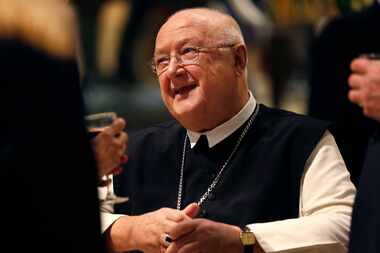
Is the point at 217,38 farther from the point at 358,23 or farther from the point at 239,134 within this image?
the point at 358,23

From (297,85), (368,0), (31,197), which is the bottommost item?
(297,85)

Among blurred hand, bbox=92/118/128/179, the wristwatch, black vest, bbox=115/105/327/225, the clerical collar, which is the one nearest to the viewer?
blurred hand, bbox=92/118/128/179

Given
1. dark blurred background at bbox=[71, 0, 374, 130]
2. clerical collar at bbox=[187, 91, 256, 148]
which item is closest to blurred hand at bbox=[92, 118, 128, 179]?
clerical collar at bbox=[187, 91, 256, 148]

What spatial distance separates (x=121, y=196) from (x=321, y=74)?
3.42 ft

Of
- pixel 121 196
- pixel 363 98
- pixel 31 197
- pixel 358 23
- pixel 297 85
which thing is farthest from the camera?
pixel 297 85

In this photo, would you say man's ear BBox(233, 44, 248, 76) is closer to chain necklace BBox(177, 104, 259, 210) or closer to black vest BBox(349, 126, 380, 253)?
chain necklace BBox(177, 104, 259, 210)

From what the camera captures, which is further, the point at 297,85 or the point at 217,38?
the point at 297,85

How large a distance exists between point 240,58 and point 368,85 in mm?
939

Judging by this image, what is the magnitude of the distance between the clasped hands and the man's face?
0.45 m

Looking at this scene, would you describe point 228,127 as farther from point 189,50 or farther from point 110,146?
point 110,146

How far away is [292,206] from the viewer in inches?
130

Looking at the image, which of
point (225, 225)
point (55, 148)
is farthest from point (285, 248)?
point (55, 148)

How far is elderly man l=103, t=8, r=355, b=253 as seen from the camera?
3.10 metres

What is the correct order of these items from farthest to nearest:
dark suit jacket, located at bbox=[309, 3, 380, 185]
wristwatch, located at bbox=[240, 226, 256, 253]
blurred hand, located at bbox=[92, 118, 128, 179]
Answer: dark suit jacket, located at bbox=[309, 3, 380, 185] < wristwatch, located at bbox=[240, 226, 256, 253] < blurred hand, located at bbox=[92, 118, 128, 179]
